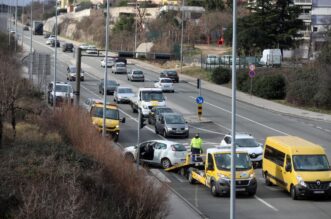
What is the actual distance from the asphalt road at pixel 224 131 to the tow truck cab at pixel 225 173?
15.0 inches

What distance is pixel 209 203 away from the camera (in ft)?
82.4

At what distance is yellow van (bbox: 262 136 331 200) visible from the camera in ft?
82.9

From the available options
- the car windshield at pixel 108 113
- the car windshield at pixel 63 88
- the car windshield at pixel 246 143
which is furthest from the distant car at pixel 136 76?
the car windshield at pixel 246 143

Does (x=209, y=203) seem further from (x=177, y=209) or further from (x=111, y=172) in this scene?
(x=111, y=172)

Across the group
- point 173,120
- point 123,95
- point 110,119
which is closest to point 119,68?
point 123,95

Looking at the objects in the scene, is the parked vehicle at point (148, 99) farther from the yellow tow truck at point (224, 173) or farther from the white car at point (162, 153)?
the yellow tow truck at point (224, 173)

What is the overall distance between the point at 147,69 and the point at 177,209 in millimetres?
68974

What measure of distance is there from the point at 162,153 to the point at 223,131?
1363 cm

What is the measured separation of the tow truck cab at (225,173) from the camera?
2580cm

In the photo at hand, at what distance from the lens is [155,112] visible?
4547cm

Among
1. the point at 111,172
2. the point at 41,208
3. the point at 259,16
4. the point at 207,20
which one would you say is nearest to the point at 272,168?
the point at 111,172

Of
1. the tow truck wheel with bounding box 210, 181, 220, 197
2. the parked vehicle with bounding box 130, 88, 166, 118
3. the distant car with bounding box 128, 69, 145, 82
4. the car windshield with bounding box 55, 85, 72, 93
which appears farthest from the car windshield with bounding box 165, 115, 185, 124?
the distant car with bounding box 128, 69, 145, 82

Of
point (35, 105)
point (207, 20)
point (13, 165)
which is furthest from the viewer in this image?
point (207, 20)

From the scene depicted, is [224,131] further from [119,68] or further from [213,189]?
Answer: [119,68]
